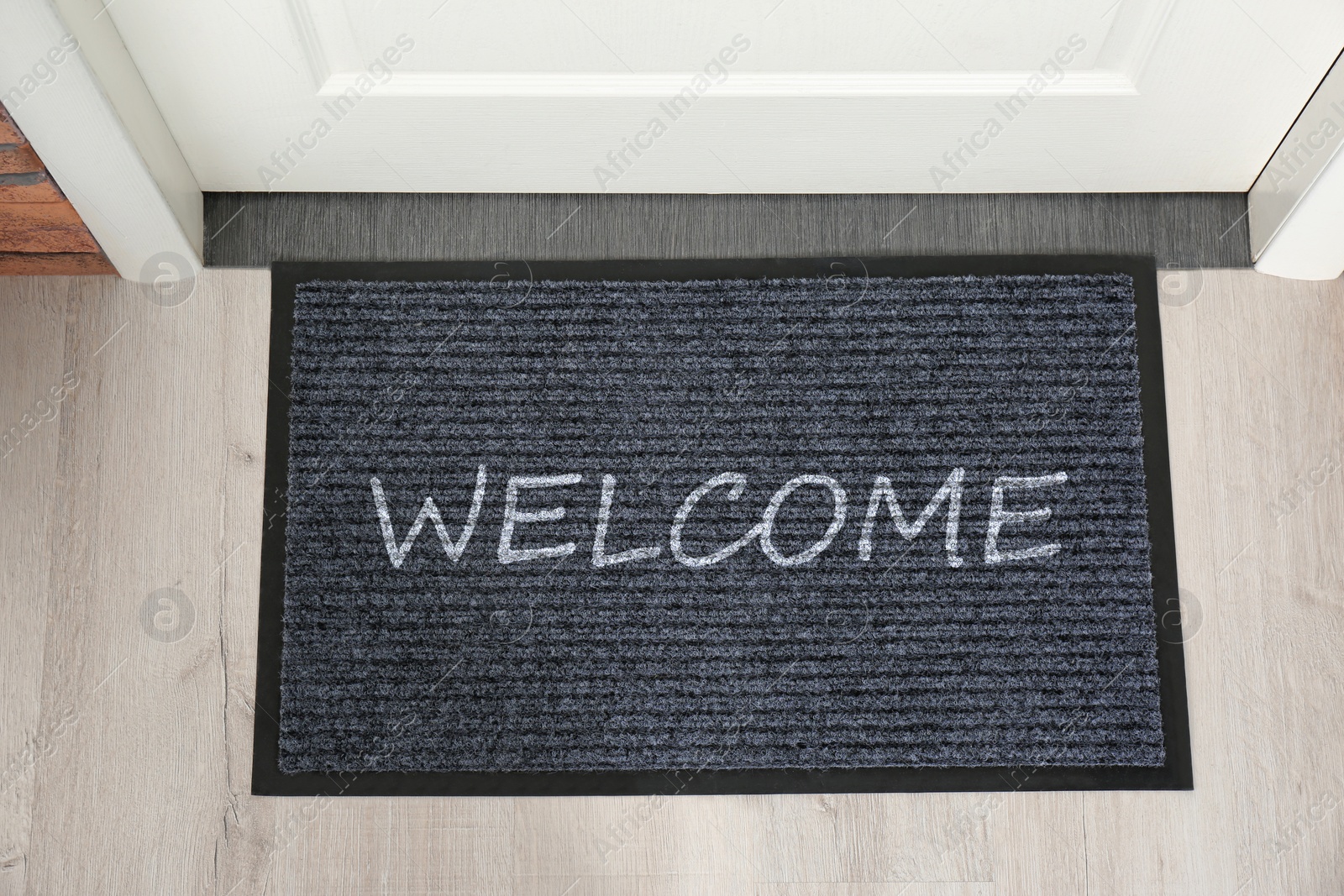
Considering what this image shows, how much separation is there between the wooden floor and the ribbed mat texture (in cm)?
7

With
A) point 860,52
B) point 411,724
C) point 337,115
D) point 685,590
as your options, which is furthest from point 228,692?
point 860,52

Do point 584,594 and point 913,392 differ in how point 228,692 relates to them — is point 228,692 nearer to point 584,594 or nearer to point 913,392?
point 584,594

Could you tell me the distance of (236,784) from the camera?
1.12 meters

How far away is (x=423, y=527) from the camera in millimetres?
1140

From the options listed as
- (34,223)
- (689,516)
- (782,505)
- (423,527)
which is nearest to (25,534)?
(34,223)

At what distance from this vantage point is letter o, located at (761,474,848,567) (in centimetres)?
113

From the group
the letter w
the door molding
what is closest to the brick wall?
the door molding

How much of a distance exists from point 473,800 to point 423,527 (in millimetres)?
326

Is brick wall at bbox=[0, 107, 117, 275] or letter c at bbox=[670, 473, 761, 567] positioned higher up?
brick wall at bbox=[0, 107, 117, 275]

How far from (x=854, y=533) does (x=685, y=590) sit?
0.70 feet

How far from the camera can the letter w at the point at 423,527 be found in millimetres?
1136

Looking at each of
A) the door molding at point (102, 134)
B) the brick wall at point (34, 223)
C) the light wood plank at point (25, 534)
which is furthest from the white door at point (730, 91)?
the light wood plank at point (25, 534)

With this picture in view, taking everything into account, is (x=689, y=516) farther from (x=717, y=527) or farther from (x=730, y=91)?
(x=730, y=91)

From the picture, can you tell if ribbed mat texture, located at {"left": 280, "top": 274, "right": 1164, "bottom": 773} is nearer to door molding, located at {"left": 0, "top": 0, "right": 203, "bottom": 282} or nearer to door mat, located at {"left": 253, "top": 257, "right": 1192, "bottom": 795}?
door mat, located at {"left": 253, "top": 257, "right": 1192, "bottom": 795}
